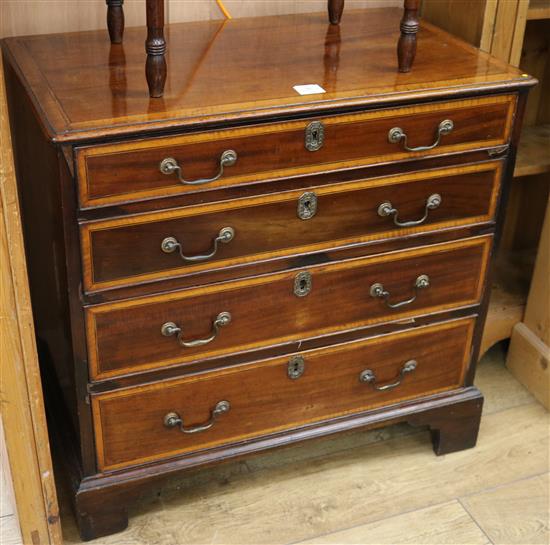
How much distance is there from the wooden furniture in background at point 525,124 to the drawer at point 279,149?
302 millimetres

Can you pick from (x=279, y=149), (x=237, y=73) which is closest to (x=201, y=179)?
(x=279, y=149)

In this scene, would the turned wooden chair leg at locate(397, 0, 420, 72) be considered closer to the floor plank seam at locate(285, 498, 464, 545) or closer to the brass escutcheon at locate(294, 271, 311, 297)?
the brass escutcheon at locate(294, 271, 311, 297)

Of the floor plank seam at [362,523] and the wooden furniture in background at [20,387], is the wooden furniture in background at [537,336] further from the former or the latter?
the wooden furniture in background at [20,387]

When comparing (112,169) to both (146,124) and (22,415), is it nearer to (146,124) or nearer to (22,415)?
(146,124)

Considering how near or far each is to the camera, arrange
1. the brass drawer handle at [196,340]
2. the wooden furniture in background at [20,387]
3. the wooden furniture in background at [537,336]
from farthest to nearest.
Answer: the wooden furniture in background at [537,336] < the brass drawer handle at [196,340] < the wooden furniture in background at [20,387]

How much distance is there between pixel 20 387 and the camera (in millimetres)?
1771

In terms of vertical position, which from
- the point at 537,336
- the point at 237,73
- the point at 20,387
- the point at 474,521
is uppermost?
the point at 237,73

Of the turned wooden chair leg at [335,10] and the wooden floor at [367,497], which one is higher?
the turned wooden chair leg at [335,10]

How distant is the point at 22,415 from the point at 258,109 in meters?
0.74

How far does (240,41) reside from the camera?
2.04 metres

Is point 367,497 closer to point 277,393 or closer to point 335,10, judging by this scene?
point 277,393

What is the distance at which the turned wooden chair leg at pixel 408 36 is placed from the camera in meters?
1.83

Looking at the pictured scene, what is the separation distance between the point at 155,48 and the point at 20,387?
68cm

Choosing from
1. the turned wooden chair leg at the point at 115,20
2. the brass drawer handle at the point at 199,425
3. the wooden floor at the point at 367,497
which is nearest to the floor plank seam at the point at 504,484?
the wooden floor at the point at 367,497
